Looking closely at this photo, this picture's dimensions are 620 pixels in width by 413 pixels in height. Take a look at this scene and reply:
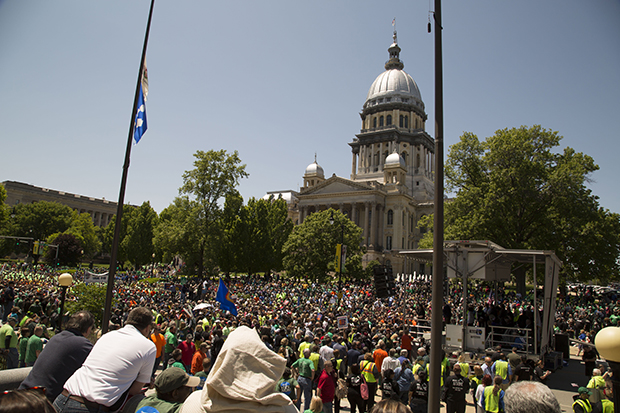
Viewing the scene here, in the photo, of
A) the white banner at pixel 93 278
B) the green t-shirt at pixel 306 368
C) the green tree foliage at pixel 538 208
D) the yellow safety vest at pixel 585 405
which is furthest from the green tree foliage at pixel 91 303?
the green tree foliage at pixel 538 208

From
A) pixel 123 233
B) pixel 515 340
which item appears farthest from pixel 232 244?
pixel 515 340

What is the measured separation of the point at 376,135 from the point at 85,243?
62.2m

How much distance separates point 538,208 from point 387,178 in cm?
5000

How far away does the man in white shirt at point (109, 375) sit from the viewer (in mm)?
3354

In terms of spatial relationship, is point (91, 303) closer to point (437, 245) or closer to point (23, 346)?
point (23, 346)

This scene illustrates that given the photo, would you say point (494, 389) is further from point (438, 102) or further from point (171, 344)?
point (171, 344)

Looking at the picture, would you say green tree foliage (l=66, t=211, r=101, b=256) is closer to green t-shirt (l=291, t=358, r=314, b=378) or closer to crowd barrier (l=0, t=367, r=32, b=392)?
green t-shirt (l=291, t=358, r=314, b=378)

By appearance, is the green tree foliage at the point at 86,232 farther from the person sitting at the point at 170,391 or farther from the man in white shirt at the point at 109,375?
the person sitting at the point at 170,391

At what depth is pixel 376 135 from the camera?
9150 centimetres

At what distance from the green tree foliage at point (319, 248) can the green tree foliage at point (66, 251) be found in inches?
1441

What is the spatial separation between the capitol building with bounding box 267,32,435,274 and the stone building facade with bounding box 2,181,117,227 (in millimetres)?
47716

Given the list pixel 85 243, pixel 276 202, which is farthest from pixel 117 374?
pixel 85 243

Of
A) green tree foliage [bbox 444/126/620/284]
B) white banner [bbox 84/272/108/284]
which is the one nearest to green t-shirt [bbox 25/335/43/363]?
green tree foliage [bbox 444/126/620/284]

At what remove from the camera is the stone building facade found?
8975cm
